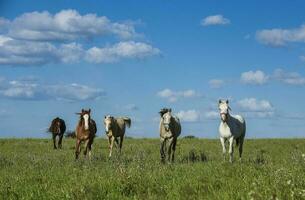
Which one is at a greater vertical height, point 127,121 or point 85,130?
point 127,121

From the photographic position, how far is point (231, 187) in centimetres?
979

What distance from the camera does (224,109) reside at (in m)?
23.7

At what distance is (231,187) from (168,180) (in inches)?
86.7

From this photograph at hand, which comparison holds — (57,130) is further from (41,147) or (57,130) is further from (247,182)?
(247,182)

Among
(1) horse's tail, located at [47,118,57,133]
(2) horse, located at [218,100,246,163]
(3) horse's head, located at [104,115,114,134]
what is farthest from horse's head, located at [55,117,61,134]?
(2) horse, located at [218,100,246,163]

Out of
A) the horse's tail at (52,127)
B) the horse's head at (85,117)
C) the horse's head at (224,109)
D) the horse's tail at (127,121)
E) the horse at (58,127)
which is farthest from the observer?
the horse's tail at (52,127)

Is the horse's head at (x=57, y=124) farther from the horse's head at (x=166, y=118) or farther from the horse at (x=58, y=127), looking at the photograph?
the horse's head at (x=166, y=118)

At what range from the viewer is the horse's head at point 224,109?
23578mm

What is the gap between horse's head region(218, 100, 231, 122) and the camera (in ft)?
77.4

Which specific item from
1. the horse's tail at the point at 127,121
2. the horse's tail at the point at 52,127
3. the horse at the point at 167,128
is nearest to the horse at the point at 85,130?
the horse at the point at 167,128

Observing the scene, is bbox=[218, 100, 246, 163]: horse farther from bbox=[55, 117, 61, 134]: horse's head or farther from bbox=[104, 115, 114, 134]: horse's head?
bbox=[55, 117, 61, 134]: horse's head

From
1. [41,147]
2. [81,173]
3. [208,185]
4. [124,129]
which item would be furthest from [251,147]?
[208,185]

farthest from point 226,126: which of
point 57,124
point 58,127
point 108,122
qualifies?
point 57,124

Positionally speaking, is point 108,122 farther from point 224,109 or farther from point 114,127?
point 224,109
